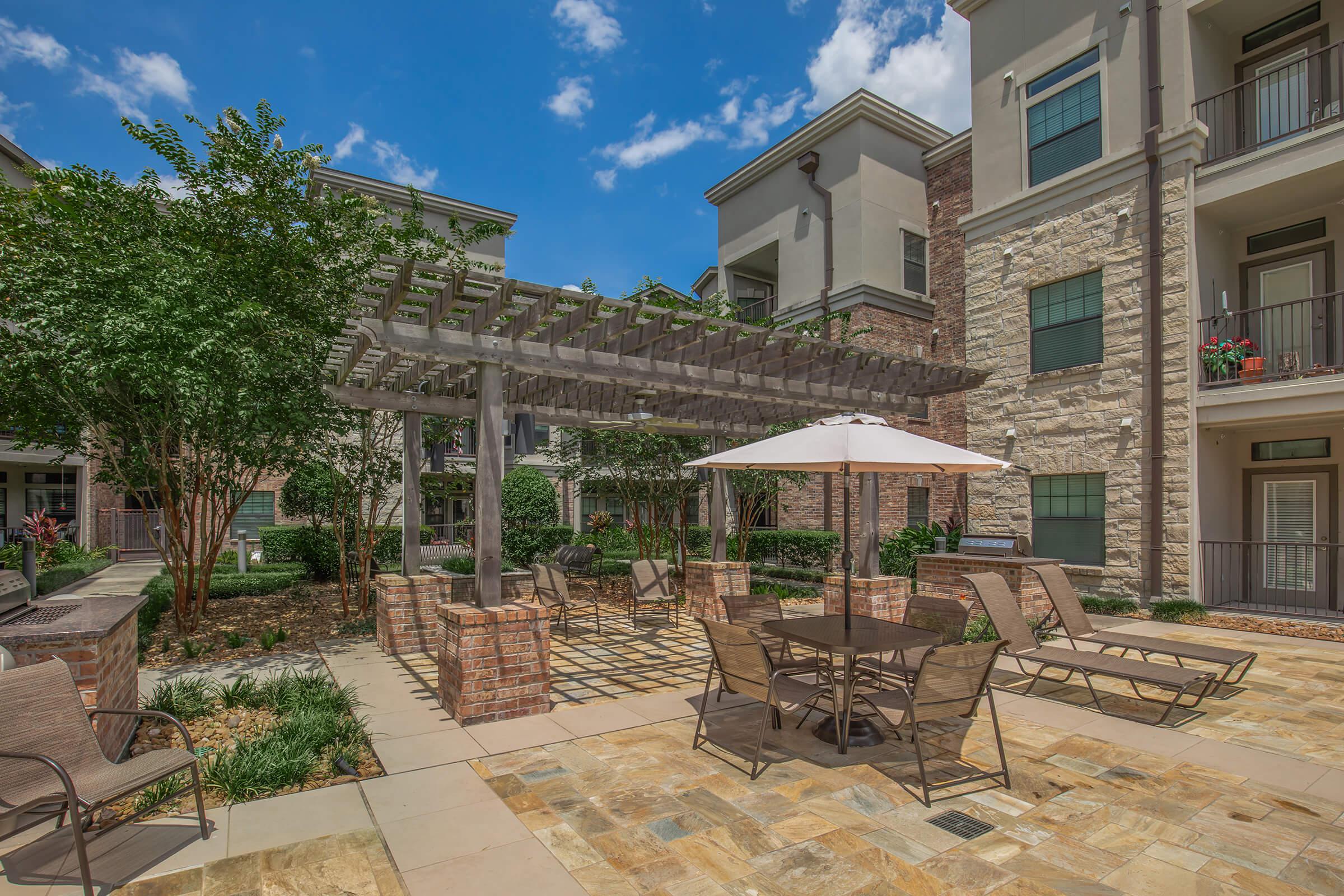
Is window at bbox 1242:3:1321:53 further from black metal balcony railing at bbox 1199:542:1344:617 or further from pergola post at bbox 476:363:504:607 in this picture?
pergola post at bbox 476:363:504:607

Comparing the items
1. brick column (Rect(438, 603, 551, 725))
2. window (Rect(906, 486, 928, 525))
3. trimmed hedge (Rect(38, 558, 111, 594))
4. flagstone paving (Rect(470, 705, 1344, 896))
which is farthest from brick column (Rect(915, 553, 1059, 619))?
trimmed hedge (Rect(38, 558, 111, 594))

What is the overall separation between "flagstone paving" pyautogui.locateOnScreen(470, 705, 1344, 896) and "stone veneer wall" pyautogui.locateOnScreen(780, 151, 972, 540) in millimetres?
10006

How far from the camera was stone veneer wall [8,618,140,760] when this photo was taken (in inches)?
146

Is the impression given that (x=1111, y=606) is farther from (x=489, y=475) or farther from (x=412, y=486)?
(x=412, y=486)

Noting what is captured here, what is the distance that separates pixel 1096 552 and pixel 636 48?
1472 centimetres

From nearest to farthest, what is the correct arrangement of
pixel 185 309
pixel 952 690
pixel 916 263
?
pixel 952 690 → pixel 185 309 → pixel 916 263

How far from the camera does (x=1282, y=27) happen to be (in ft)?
34.2

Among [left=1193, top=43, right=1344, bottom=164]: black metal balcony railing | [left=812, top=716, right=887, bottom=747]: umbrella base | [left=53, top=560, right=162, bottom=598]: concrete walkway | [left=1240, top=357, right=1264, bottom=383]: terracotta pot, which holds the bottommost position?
[left=53, top=560, right=162, bottom=598]: concrete walkway

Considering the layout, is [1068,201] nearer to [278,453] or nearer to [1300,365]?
[1300,365]

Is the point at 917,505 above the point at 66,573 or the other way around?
above

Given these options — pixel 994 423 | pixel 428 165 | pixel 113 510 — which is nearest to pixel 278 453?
pixel 994 423

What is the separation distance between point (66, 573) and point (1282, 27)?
2308cm

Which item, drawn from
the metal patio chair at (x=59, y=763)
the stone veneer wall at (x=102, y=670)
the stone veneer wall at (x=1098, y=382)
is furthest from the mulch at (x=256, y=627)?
the stone veneer wall at (x=1098, y=382)

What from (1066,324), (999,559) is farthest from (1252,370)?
(999,559)
